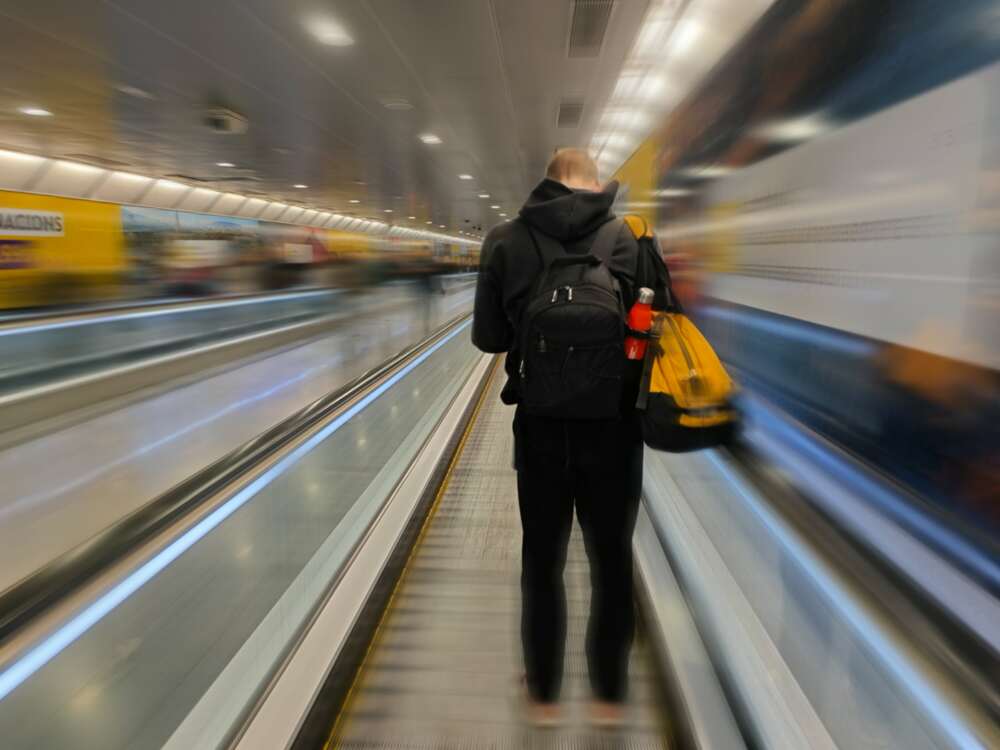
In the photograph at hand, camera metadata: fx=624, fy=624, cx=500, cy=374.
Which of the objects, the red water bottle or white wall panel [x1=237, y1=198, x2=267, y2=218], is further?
white wall panel [x1=237, y1=198, x2=267, y2=218]

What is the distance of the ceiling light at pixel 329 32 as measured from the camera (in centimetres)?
519

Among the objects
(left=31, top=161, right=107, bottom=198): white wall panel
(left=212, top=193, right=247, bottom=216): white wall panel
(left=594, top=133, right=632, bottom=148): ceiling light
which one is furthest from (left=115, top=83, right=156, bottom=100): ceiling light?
(left=212, top=193, right=247, bottom=216): white wall panel

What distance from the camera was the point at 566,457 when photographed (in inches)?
71.6

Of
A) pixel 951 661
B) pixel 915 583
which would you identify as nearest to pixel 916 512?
pixel 915 583

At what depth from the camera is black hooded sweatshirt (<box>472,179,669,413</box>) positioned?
1.68 metres

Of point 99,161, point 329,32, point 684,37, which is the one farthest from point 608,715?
point 99,161

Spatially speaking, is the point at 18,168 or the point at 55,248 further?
the point at 18,168

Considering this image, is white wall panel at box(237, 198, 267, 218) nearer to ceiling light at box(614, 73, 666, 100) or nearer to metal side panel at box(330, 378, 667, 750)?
ceiling light at box(614, 73, 666, 100)

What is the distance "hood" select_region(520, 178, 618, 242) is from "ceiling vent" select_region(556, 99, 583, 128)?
660 cm

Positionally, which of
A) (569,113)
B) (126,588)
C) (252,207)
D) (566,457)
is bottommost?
(126,588)

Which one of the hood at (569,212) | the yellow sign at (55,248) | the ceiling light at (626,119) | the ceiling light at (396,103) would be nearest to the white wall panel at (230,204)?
the yellow sign at (55,248)

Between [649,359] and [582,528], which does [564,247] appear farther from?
[582,528]

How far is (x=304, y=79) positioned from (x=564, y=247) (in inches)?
244

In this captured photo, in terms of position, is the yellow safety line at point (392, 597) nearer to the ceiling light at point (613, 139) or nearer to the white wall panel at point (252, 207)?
the ceiling light at point (613, 139)
